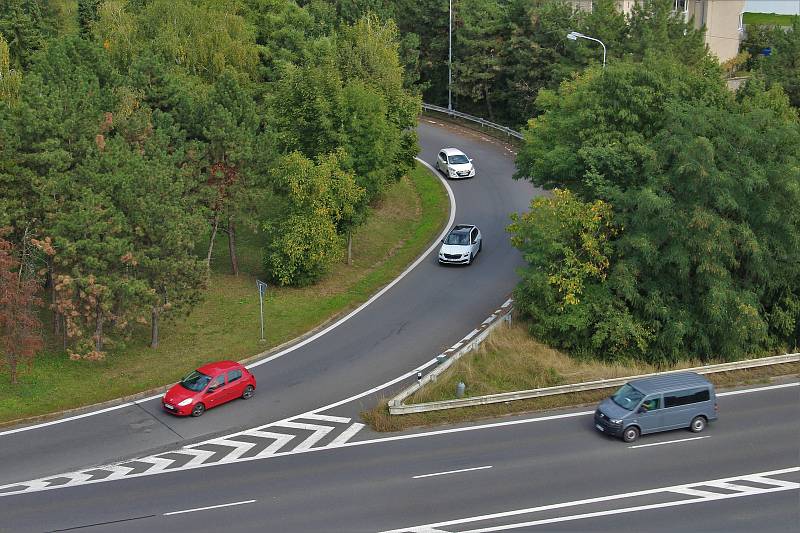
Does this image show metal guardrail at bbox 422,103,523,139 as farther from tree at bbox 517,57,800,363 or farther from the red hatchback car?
the red hatchback car

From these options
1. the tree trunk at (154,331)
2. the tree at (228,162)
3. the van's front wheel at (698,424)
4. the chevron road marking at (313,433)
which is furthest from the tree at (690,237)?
the tree trunk at (154,331)

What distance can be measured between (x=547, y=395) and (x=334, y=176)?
1746 centimetres

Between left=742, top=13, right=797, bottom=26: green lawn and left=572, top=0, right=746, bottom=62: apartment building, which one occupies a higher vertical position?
left=742, top=13, right=797, bottom=26: green lawn

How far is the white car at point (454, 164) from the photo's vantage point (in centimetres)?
5894

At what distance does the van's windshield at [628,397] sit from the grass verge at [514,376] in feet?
8.36

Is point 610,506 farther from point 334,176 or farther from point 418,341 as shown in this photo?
point 334,176

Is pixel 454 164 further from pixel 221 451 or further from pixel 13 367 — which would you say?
pixel 221 451

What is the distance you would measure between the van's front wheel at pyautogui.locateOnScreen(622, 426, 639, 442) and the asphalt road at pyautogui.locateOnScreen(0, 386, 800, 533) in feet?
1.38

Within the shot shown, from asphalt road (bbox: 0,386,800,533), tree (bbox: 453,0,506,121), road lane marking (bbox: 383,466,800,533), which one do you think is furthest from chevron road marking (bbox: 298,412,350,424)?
tree (bbox: 453,0,506,121)

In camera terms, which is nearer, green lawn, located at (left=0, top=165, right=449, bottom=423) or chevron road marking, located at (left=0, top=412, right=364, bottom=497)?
chevron road marking, located at (left=0, top=412, right=364, bottom=497)

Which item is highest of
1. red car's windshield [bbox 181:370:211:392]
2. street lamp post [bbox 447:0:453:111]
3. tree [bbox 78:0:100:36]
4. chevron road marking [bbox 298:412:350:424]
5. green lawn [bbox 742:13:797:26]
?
green lawn [bbox 742:13:797:26]

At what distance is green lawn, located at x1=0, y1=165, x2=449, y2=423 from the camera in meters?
33.0

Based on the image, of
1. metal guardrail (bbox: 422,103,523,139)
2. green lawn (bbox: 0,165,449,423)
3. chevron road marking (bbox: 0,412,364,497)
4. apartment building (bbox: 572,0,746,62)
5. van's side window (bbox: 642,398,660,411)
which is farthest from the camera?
apartment building (bbox: 572,0,746,62)

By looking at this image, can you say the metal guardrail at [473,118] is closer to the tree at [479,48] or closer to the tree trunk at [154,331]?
the tree at [479,48]
